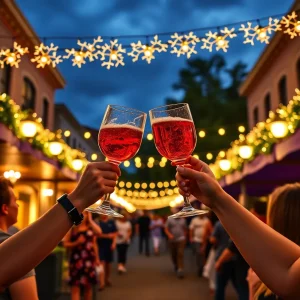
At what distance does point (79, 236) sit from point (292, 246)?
6298 millimetres

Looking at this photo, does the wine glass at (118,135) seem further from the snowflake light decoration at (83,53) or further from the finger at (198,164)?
the snowflake light decoration at (83,53)

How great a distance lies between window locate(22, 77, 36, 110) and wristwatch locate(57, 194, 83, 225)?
18938 millimetres

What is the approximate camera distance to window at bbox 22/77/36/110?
19.3 m

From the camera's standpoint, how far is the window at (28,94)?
1935cm

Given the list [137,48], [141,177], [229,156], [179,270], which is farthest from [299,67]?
[141,177]

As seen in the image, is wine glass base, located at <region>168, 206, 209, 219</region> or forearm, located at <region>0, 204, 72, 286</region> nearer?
forearm, located at <region>0, 204, 72, 286</region>

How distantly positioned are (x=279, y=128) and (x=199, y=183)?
19.0 feet

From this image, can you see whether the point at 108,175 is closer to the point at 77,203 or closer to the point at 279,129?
the point at 77,203

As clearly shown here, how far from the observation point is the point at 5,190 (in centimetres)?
239

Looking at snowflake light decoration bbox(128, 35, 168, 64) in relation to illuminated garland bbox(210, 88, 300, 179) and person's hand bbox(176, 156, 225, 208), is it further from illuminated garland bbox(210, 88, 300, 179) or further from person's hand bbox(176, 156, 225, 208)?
person's hand bbox(176, 156, 225, 208)

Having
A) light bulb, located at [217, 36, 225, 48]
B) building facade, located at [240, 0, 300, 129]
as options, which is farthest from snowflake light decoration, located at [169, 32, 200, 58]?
building facade, located at [240, 0, 300, 129]

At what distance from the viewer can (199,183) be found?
50.7 inches

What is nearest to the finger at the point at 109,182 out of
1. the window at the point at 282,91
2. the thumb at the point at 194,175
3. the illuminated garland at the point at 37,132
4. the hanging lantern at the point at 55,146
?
the thumb at the point at 194,175

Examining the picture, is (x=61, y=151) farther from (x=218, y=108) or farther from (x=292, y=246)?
(x=218, y=108)
